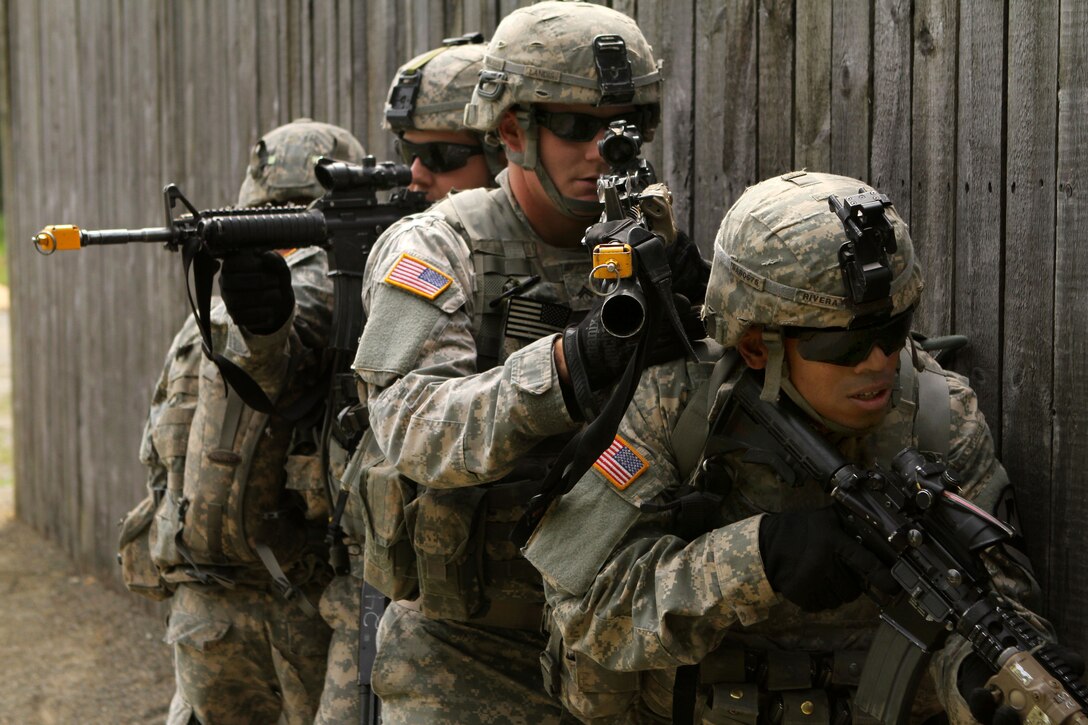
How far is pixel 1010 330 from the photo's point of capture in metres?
3.08

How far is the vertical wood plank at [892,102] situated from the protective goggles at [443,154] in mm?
1450

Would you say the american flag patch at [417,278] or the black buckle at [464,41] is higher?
the black buckle at [464,41]

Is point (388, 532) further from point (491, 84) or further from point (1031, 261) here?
point (1031, 261)

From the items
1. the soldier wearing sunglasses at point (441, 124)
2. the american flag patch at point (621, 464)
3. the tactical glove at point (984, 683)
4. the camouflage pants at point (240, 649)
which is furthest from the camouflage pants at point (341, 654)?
the tactical glove at point (984, 683)

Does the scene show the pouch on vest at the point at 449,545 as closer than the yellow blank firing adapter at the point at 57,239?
Yes

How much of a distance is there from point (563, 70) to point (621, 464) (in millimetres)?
1059

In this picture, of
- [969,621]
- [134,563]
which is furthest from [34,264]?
[969,621]

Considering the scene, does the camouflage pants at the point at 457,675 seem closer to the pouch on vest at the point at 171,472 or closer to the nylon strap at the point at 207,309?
the nylon strap at the point at 207,309

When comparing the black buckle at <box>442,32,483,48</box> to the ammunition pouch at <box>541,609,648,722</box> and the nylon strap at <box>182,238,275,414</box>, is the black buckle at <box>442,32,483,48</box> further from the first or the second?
the ammunition pouch at <box>541,609,648,722</box>

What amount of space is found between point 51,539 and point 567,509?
293 inches

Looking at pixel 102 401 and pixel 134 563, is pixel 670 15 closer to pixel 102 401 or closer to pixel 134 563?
pixel 134 563

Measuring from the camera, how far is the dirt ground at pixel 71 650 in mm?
6500

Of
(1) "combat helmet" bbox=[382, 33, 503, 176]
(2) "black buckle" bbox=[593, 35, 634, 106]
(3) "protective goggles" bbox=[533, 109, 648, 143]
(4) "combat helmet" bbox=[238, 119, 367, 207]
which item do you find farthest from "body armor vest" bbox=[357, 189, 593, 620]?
(4) "combat helmet" bbox=[238, 119, 367, 207]

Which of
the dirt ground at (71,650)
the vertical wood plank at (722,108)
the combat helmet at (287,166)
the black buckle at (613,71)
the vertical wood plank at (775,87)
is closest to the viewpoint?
the black buckle at (613,71)
